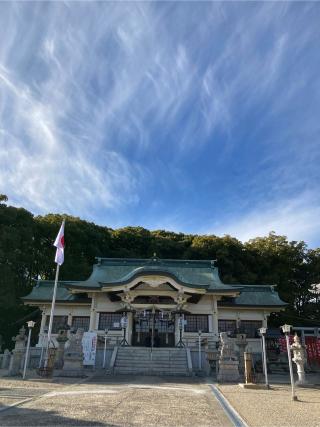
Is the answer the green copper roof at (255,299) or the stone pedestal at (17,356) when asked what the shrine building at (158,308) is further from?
the stone pedestal at (17,356)

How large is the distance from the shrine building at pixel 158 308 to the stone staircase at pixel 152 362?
3.37 meters

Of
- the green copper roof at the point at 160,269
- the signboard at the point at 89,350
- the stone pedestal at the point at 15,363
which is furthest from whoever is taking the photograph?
the green copper roof at the point at 160,269

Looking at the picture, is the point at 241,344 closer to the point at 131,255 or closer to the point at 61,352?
the point at 61,352

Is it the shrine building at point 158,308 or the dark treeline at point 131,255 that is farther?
the dark treeline at point 131,255

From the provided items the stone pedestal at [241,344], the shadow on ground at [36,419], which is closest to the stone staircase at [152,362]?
the stone pedestal at [241,344]

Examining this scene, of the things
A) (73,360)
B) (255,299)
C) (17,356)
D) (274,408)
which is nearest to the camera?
(274,408)

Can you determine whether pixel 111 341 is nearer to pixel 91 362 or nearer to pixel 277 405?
pixel 91 362

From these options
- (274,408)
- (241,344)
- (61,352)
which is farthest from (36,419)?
(241,344)

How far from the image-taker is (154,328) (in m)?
24.7

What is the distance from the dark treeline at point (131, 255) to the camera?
2939cm

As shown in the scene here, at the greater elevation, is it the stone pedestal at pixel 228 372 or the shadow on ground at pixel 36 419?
the stone pedestal at pixel 228 372

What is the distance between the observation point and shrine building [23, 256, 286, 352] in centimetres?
2402

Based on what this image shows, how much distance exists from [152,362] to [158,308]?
229 inches

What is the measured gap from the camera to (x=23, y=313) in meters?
29.6
